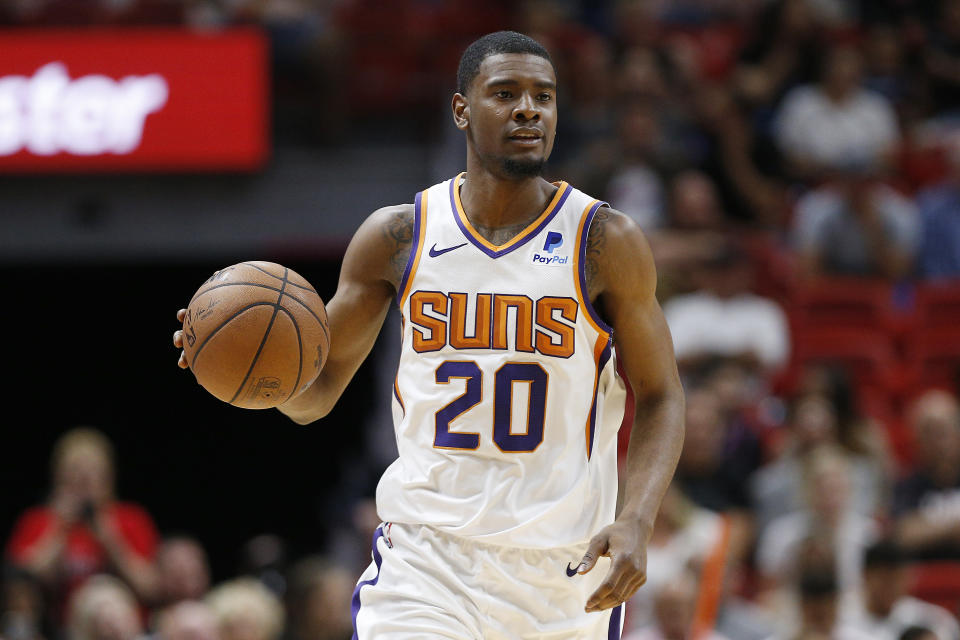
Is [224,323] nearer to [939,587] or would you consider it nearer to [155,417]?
[939,587]

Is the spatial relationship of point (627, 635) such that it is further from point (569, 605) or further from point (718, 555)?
point (569, 605)

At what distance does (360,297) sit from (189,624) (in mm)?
3052

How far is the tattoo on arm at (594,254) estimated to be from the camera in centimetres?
401

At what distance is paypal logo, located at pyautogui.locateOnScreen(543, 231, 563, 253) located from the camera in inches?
159

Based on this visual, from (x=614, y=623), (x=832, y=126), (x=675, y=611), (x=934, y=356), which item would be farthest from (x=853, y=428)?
(x=614, y=623)

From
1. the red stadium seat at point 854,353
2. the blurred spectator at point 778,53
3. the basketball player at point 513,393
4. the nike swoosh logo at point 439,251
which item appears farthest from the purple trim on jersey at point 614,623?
the blurred spectator at point 778,53

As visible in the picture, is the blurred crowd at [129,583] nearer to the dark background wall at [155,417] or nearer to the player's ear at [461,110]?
the player's ear at [461,110]

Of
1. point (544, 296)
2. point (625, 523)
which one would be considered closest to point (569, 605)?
point (625, 523)

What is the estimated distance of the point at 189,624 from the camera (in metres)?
6.70

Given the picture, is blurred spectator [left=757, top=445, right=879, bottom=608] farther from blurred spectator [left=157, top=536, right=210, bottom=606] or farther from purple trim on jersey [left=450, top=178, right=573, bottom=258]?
purple trim on jersey [left=450, top=178, right=573, bottom=258]

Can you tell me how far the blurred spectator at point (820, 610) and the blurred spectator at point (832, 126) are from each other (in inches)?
191

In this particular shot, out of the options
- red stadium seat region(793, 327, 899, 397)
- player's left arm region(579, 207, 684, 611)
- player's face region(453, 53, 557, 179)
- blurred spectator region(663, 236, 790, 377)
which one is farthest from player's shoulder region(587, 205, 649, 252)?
red stadium seat region(793, 327, 899, 397)

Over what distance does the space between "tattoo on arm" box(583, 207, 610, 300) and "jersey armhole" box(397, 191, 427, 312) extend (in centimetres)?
49

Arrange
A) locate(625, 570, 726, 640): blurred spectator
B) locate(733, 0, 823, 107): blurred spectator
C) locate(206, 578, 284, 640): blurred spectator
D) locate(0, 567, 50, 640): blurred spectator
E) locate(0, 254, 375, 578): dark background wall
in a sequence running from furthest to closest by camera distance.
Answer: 1. locate(0, 254, 375, 578): dark background wall
2. locate(733, 0, 823, 107): blurred spectator
3. locate(0, 567, 50, 640): blurred spectator
4. locate(206, 578, 284, 640): blurred spectator
5. locate(625, 570, 726, 640): blurred spectator
